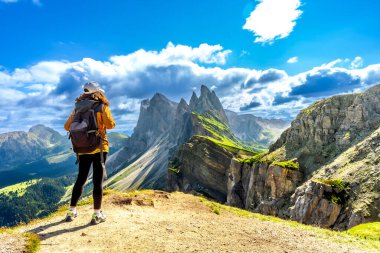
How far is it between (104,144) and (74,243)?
15.1 ft

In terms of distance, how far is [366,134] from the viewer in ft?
304

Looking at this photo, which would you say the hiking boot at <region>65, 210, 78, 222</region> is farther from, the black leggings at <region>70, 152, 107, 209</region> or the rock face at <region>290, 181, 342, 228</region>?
the rock face at <region>290, 181, 342, 228</region>

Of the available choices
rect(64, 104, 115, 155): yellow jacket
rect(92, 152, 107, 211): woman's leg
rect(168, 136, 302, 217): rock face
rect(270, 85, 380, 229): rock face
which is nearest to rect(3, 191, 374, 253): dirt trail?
rect(92, 152, 107, 211): woman's leg

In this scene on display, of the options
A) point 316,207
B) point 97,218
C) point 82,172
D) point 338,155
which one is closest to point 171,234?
point 97,218

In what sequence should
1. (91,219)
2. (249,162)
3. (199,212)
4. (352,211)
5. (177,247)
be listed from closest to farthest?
(177,247) < (91,219) < (199,212) < (352,211) < (249,162)

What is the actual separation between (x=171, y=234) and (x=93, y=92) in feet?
25.6

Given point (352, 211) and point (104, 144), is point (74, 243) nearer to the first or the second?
point (104, 144)

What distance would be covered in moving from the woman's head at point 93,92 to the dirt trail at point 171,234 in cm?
620

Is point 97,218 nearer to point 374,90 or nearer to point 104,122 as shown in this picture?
point 104,122

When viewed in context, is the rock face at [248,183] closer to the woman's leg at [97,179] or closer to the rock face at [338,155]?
the rock face at [338,155]

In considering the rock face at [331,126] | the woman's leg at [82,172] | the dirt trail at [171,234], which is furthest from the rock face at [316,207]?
the woman's leg at [82,172]

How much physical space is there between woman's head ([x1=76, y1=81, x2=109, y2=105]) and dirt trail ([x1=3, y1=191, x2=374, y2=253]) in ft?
20.3

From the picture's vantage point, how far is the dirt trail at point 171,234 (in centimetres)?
1193

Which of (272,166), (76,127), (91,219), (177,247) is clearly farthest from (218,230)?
(272,166)
